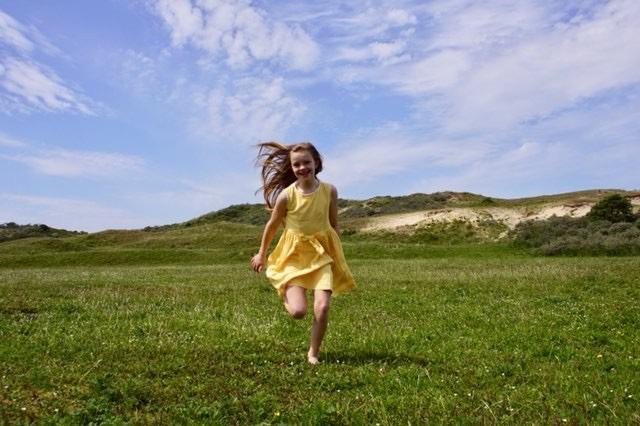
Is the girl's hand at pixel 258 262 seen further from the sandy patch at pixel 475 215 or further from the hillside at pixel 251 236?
the sandy patch at pixel 475 215

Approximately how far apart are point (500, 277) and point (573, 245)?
2505 centimetres

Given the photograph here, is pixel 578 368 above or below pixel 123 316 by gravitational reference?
below

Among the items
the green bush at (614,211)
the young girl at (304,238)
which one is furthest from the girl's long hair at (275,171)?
the green bush at (614,211)

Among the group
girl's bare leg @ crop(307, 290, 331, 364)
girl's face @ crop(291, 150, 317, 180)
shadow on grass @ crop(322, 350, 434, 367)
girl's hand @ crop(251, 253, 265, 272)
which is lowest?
shadow on grass @ crop(322, 350, 434, 367)

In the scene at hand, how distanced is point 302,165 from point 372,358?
304 centimetres

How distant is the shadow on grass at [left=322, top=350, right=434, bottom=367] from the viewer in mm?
8023

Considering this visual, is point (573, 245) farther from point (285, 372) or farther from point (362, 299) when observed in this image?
point (285, 372)

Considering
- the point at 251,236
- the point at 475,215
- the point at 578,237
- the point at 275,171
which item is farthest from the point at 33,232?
the point at 275,171

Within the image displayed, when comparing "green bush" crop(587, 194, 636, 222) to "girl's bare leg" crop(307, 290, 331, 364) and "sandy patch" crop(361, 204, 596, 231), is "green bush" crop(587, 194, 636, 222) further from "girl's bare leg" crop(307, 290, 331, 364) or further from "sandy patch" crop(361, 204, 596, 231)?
"girl's bare leg" crop(307, 290, 331, 364)

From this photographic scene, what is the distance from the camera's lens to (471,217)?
6359 centimetres

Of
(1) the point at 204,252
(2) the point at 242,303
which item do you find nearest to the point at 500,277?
(2) the point at 242,303

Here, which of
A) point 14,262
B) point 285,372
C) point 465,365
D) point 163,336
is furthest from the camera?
point 14,262

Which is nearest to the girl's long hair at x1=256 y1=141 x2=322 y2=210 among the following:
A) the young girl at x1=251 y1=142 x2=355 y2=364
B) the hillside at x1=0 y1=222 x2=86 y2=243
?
the young girl at x1=251 y1=142 x2=355 y2=364

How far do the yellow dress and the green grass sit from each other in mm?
1134
